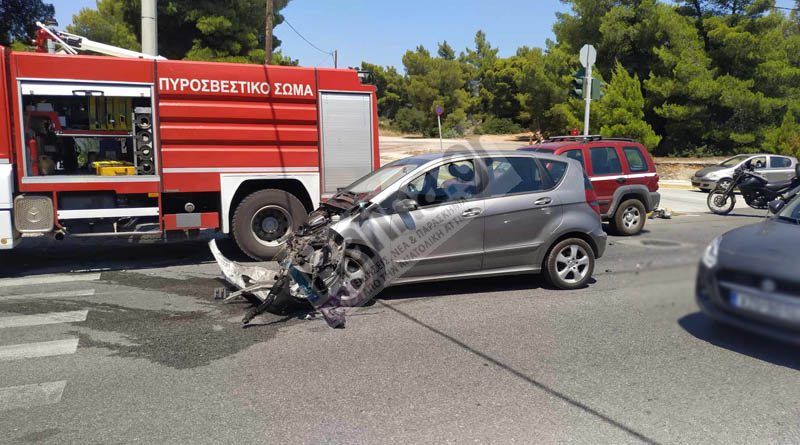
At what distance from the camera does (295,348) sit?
16.5 ft

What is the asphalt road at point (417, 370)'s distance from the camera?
3502 millimetres

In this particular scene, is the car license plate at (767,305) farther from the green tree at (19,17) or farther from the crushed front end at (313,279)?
the green tree at (19,17)

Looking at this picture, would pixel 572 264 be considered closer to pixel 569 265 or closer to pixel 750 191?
pixel 569 265

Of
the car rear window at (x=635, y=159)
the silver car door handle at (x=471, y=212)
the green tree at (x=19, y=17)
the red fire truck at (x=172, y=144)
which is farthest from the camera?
the green tree at (x=19, y=17)

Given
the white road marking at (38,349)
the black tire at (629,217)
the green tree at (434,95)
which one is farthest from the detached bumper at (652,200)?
the green tree at (434,95)

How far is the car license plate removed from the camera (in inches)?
116

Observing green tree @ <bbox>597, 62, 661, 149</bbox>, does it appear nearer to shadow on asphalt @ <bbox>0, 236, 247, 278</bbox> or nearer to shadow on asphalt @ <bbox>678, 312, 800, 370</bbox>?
shadow on asphalt @ <bbox>0, 236, 247, 278</bbox>

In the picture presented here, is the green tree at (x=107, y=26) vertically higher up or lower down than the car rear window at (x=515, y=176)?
higher up

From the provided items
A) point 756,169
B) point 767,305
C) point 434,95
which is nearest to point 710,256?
point 767,305

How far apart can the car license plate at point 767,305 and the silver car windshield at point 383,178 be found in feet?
13.0

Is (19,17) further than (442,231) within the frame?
Yes

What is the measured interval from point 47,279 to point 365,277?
4.54 meters

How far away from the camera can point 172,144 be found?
820cm

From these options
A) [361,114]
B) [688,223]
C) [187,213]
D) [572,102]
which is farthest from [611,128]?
[187,213]
